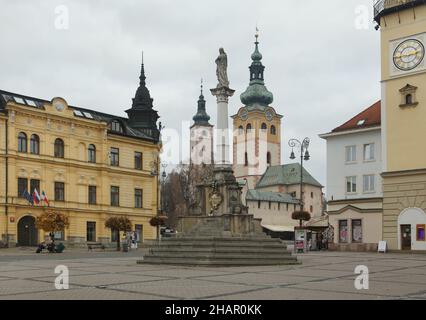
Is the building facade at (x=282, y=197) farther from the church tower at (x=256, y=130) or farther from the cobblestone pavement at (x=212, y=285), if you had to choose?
the cobblestone pavement at (x=212, y=285)

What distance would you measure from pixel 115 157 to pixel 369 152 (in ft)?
83.6

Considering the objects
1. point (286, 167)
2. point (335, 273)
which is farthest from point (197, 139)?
point (335, 273)

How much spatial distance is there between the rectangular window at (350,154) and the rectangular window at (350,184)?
5.09 feet

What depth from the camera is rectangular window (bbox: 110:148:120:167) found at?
61375mm

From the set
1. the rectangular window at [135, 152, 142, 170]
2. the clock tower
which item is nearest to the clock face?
the clock tower

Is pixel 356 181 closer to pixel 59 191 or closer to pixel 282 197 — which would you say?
pixel 59 191

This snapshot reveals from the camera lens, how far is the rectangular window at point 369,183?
4909 centimetres

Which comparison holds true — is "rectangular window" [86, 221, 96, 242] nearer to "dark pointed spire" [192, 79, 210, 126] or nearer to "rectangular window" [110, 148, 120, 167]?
"rectangular window" [110, 148, 120, 167]

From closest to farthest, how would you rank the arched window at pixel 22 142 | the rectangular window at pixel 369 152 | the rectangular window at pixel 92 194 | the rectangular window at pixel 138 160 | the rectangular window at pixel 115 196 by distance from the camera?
1. the rectangular window at pixel 369 152
2. the arched window at pixel 22 142
3. the rectangular window at pixel 92 194
4. the rectangular window at pixel 115 196
5. the rectangular window at pixel 138 160

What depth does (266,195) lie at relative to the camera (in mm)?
111562

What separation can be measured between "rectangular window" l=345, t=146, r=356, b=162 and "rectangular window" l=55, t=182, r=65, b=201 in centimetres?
2556

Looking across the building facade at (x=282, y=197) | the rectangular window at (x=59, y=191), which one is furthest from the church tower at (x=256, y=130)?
the rectangular window at (x=59, y=191)

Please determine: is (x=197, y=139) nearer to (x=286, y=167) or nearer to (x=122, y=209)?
(x=286, y=167)

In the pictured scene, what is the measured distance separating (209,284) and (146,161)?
48736mm
